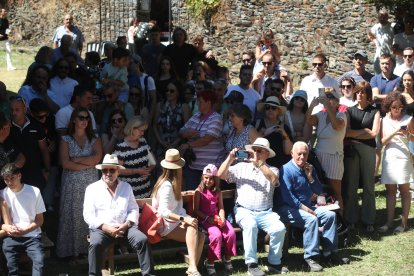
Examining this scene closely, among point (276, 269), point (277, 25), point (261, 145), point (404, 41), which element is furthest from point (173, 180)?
point (277, 25)

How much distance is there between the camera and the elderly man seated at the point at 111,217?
7191 millimetres

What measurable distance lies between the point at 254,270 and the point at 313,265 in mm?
712

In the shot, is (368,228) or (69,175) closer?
(69,175)

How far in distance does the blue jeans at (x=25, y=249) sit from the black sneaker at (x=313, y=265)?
275 cm

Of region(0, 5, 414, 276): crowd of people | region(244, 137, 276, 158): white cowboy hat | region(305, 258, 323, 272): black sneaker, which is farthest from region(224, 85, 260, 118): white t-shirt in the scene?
region(305, 258, 323, 272): black sneaker

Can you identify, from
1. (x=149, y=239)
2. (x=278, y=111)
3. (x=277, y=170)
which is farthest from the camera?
(x=278, y=111)

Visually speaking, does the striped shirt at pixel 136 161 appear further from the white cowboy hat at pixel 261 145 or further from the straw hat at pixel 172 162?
the white cowboy hat at pixel 261 145

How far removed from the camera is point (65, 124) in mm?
8359

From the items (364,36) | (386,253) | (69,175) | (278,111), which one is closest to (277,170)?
(278,111)

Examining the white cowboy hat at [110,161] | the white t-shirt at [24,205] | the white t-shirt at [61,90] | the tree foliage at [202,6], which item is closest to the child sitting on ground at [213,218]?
the white cowboy hat at [110,161]

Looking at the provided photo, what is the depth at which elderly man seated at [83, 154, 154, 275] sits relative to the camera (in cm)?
719

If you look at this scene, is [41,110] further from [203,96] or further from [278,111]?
[278,111]

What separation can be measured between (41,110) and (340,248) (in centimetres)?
366

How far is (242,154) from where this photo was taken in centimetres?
815
